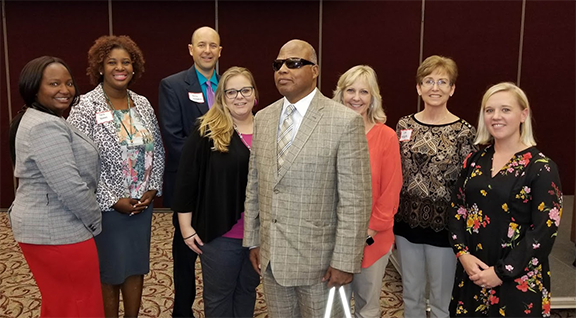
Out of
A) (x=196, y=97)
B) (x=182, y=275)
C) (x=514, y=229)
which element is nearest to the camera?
(x=514, y=229)

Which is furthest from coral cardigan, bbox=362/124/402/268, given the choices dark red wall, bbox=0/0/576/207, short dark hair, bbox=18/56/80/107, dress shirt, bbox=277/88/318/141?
dark red wall, bbox=0/0/576/207

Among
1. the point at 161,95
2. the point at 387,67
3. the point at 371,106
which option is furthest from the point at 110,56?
the point at 387,67

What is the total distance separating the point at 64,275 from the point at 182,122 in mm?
1182

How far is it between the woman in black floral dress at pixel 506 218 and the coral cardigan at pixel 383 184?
298 millimetres

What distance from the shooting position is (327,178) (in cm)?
174

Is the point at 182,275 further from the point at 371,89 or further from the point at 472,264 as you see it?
the point at 472,264

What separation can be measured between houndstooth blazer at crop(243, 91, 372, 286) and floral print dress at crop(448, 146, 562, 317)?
538mm

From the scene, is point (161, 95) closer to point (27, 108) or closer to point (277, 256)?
point (27, 108)

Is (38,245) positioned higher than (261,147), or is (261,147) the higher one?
(261,147)

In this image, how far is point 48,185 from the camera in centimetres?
196

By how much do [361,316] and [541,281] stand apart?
Result: 86 cm

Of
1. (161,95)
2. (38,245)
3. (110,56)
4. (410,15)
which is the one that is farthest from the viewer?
(410,15)

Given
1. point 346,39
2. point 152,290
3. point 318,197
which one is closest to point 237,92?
point 318,197

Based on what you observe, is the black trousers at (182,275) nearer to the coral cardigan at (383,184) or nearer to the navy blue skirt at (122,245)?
the navy blue skirt at (122,245)
